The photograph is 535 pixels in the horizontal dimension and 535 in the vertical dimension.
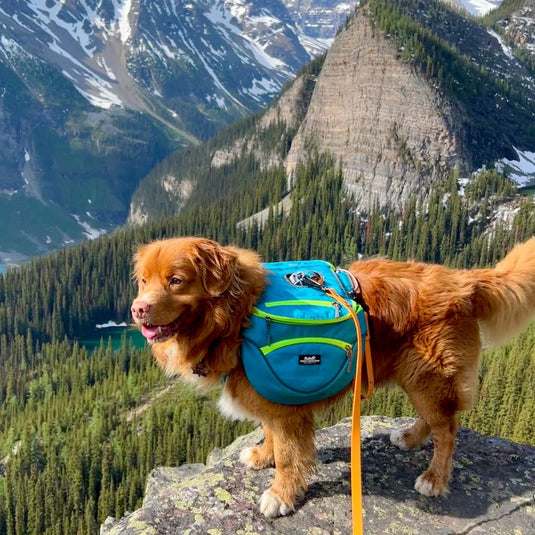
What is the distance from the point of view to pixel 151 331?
5.98 meters

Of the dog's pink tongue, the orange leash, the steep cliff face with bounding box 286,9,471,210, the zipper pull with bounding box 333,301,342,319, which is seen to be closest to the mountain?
the steep cliff face with bounding box 286,9,471,210

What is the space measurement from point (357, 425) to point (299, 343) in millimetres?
1212

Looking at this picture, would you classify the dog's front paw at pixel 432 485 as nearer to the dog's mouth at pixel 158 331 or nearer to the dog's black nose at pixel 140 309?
the dog's mouth at pixel 158 331

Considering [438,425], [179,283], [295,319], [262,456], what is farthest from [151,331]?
[438,425]

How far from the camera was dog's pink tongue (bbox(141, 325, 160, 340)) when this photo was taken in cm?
595

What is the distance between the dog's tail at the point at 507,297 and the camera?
284 inches

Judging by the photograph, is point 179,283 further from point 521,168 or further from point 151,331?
point 521,168

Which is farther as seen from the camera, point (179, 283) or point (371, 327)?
point (371, 327)

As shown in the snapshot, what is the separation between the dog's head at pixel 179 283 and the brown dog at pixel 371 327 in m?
0.01

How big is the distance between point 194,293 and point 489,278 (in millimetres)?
4173

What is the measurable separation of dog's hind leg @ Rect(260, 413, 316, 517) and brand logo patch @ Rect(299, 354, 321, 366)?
0.80 meters

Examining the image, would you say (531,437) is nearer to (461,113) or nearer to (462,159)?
(462,159)

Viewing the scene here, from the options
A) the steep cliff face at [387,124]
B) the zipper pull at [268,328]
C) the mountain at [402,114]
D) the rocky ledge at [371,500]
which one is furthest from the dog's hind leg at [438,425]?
the steep cliff face at [387,124]

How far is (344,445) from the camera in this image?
8555 mm
